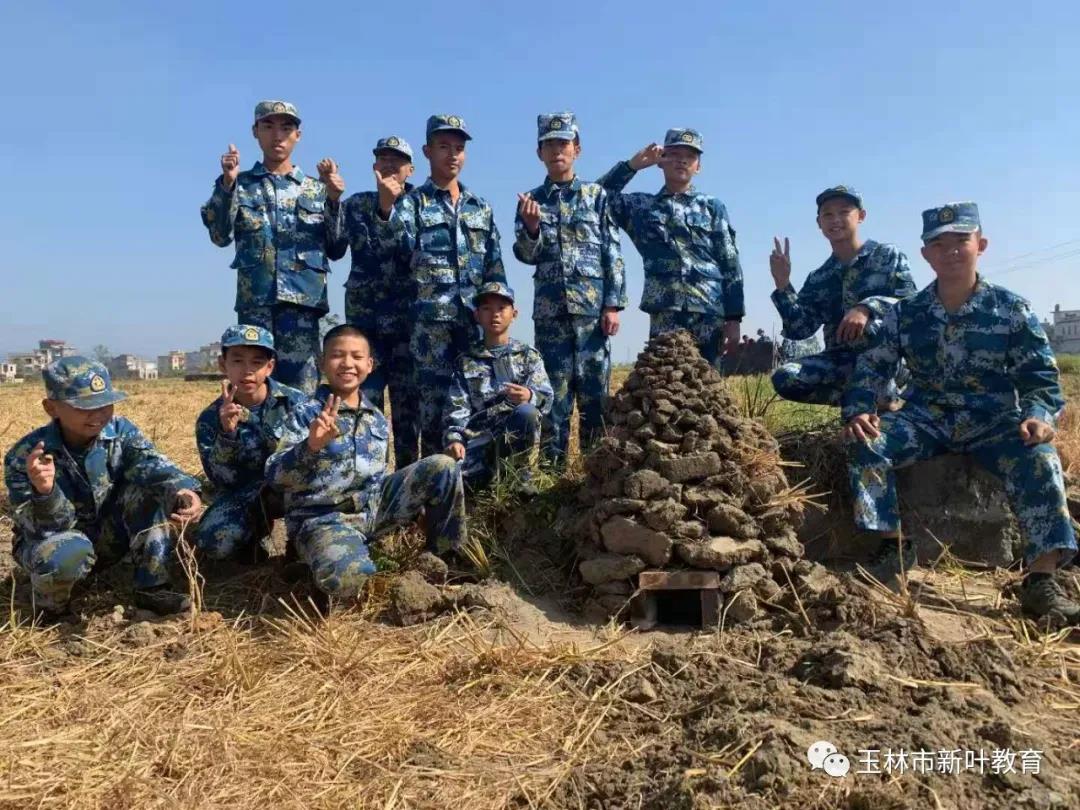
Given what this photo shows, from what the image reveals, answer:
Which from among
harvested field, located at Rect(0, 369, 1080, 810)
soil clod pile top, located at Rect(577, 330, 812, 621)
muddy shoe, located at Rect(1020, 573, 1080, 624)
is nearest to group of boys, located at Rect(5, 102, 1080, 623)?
muddy shoe, located at Rect(1020, 573, 1080, 624)

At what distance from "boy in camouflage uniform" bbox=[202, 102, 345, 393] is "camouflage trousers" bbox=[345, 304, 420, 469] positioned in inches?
12.7

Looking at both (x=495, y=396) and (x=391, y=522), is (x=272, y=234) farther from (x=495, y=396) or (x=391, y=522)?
(x=391, y=522)

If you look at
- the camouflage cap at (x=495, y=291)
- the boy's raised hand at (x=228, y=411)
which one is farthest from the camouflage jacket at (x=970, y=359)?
the boy's raised hand at (x=228, y=411)

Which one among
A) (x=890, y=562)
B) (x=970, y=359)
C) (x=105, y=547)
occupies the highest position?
(x=970, y=359)

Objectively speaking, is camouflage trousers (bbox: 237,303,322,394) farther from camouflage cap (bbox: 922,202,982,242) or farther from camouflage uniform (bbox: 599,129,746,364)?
camouflage cap (bbox: 922,202,982,242)

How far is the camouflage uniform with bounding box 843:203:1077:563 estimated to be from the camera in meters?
4.32

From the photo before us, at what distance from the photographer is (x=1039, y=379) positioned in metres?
4.44

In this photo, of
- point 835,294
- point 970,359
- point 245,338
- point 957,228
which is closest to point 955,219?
point 957,228

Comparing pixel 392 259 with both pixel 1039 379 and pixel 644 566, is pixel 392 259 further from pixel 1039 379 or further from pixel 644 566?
pixel 1039 379

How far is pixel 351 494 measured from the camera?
4.23 m

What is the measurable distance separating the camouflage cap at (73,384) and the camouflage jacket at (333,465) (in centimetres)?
88

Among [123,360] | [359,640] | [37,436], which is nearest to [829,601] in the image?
[359,640]

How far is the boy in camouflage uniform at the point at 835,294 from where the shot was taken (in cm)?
549

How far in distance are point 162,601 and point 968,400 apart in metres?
4.39
